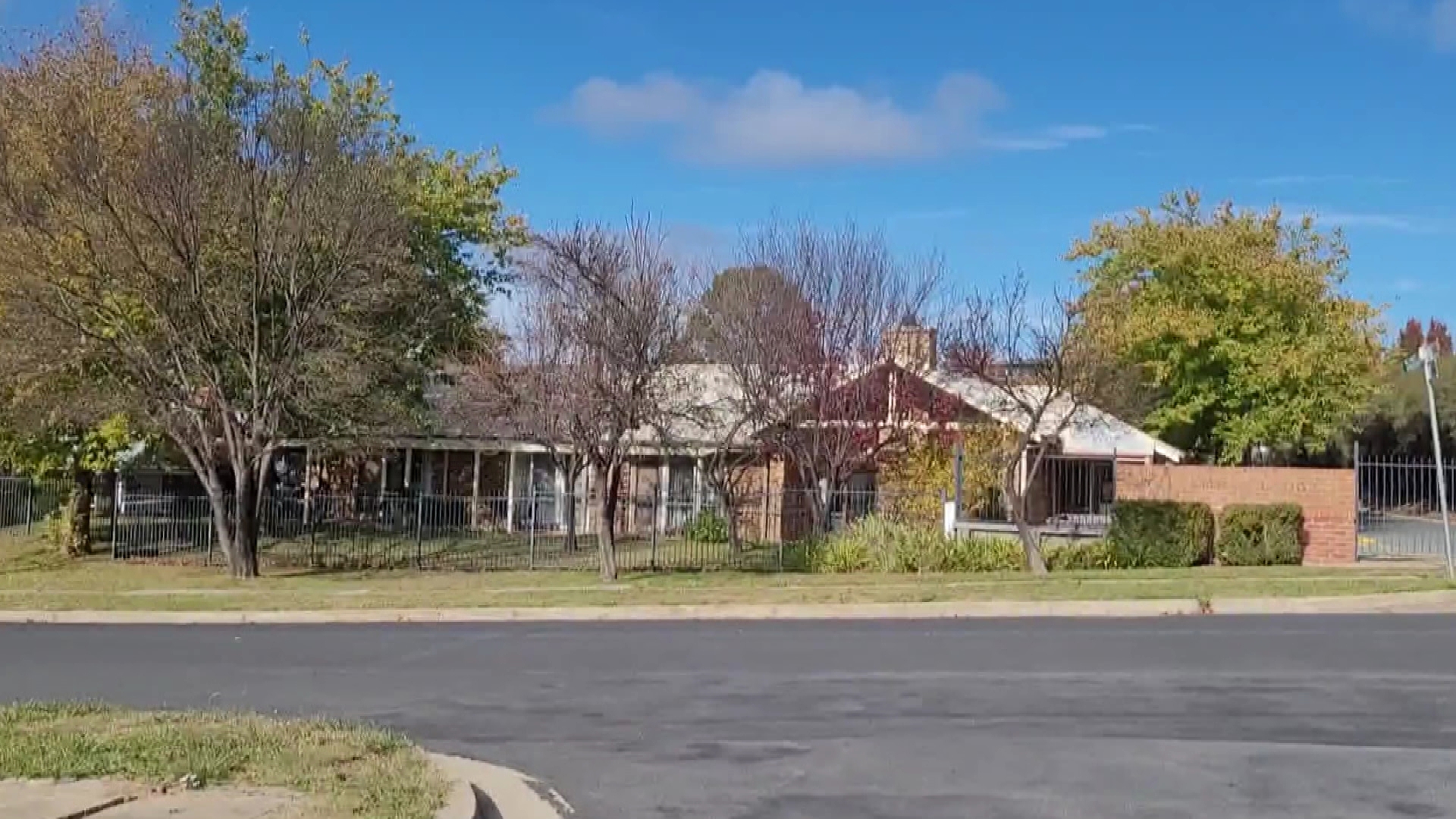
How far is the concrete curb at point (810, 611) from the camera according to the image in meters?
17.7

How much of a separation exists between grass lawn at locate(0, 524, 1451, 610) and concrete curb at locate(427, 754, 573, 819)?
10.6m

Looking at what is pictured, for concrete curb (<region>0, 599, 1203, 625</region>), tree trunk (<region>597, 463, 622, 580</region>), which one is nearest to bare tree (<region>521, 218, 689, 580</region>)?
tree trunk (<region>597, 463, 622, 580</region>)

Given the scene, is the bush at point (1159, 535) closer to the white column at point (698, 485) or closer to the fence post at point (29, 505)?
the white column at point (698, 485)

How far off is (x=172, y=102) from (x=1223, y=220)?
29.5 m

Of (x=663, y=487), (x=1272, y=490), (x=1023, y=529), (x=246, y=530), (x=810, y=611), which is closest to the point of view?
(x=810, y=611)

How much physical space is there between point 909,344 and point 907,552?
7970 millimetres

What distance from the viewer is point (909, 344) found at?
32.4m

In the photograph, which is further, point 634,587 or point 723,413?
point 723,413

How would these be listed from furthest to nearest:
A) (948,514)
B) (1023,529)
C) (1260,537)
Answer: (948,514)
(1260,537)
(1023,529)

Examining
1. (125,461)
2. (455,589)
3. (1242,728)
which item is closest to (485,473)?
(125,461)

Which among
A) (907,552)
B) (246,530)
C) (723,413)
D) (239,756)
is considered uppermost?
(723,413)

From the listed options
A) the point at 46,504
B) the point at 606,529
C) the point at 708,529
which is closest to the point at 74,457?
the point at 46,504

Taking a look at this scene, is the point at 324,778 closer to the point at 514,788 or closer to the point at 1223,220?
the point at 514,788

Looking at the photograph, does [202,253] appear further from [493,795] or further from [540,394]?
[493,795]
